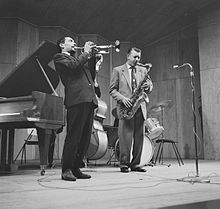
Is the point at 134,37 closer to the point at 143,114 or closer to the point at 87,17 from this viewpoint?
the point at 87,17

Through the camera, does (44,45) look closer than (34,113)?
No

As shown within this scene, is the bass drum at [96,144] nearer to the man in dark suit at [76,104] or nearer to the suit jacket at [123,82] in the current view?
the suit jacket at [123,82]

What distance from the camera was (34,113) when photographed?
369 cm

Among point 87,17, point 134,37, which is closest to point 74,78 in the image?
point 87,17

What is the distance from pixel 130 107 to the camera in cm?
414

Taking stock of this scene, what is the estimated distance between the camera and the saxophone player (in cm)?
424

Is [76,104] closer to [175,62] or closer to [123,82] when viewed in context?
[123,82]

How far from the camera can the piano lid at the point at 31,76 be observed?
4031mm

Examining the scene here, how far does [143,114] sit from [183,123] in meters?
5.57

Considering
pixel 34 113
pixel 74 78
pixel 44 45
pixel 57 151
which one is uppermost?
pixel 44 45

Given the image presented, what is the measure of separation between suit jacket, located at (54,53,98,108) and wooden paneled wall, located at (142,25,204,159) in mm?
6291

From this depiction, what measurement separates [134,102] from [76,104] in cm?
125

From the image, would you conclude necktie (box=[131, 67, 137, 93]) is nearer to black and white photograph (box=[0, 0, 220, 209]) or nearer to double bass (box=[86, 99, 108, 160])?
black and white photograph (box=[0, 0, 220, 209])

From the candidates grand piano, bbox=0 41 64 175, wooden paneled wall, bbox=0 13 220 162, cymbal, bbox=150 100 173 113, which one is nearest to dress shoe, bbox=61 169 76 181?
grand piano, bbox=0 41 64 175
